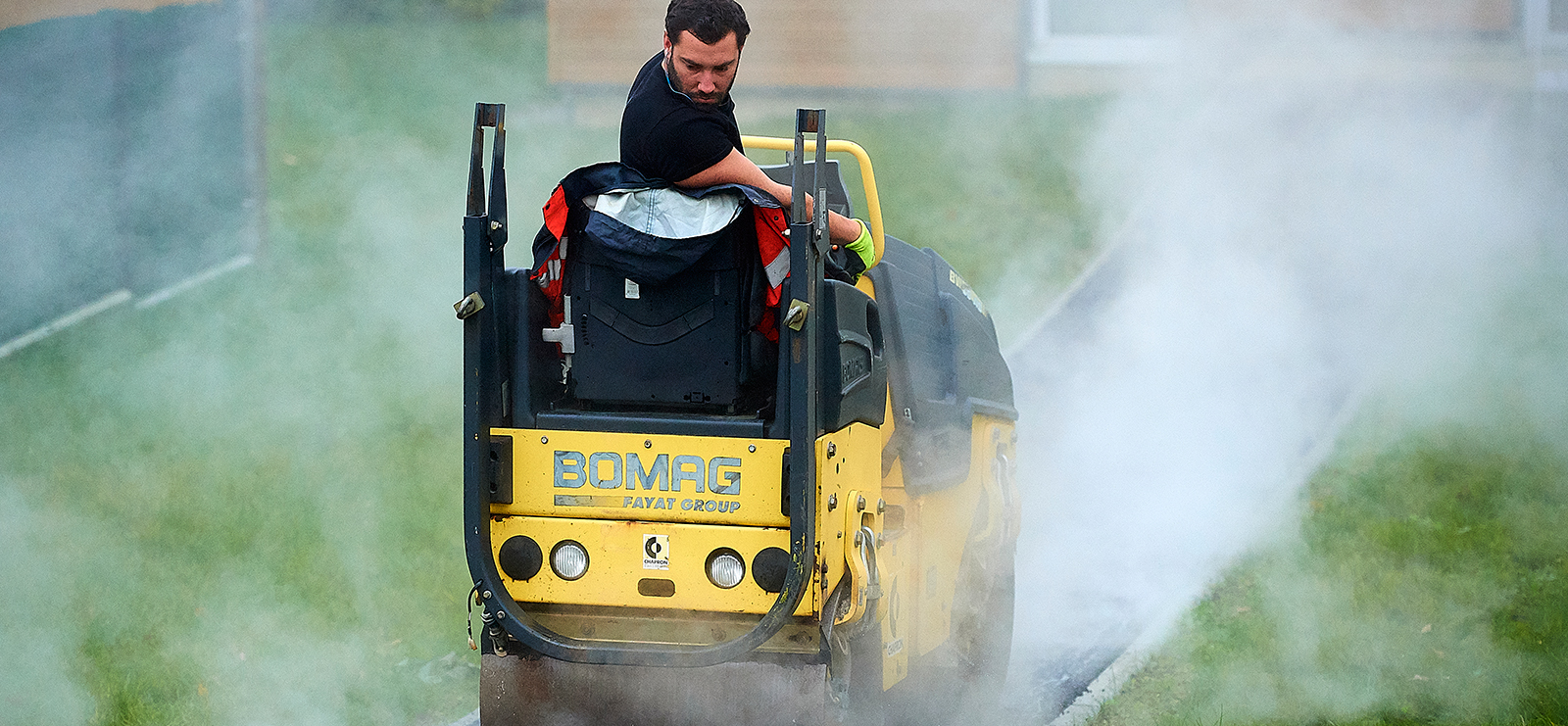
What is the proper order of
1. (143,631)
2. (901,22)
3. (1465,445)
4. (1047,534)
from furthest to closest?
(901,22), (1465,445), (1047,534), (143,631)

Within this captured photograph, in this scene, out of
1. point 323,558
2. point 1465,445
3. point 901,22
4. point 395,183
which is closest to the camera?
point 323,558

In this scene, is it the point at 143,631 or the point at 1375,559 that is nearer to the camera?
the point at 143,631

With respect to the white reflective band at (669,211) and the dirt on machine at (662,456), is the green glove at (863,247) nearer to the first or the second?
the dirt on machine at (662,456)

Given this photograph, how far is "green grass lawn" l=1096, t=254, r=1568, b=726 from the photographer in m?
5.15

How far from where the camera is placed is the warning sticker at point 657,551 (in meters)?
3.62

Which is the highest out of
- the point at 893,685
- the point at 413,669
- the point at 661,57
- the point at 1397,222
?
the point at 661,57

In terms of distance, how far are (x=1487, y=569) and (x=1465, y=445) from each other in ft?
6.18

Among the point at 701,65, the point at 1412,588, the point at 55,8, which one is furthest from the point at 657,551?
the point at 55,8

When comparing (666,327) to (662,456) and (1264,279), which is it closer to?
(662,456)

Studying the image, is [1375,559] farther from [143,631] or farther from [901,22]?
[901,22]

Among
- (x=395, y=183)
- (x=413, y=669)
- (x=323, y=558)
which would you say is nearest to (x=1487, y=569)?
(x=413, y=669)

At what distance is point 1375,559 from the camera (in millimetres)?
6617

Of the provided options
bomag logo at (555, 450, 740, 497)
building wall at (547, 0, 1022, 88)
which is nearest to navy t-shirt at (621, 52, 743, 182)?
bomag logo at (555, 450, 740, 497)

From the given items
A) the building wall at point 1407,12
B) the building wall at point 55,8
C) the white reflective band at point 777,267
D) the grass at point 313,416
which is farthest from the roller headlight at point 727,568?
the building wall at point 1407,12
